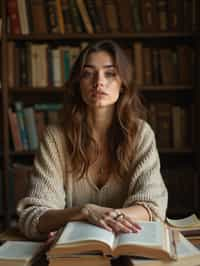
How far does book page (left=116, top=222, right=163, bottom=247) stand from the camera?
3.48 ft

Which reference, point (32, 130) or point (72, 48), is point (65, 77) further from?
point (32, 130)

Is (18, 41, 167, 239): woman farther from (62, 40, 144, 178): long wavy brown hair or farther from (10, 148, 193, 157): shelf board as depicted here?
(10, 148, 193, 157): shelf board

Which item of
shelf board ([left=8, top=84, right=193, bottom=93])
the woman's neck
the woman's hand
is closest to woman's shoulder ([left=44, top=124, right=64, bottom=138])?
the woman's neck

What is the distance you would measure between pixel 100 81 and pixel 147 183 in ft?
1.23

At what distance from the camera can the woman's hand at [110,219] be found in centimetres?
118

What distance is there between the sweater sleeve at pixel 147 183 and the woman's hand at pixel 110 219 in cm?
22

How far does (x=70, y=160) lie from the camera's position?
167 centimetres

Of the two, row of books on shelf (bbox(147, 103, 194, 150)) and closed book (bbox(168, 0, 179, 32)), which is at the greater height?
closed book (bbox(168, 0, 179, 32))

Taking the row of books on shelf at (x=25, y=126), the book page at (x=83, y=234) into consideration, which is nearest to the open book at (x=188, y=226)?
the book page at (x=83, y=234)

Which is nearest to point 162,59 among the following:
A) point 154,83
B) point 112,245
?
point 154,83

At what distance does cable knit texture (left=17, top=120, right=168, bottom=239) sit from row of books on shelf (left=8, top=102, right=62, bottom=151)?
4.20 ft

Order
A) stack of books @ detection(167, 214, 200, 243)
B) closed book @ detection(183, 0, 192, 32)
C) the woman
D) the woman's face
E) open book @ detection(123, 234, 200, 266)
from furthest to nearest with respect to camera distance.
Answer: closed book @ detection(183, 0, 192, 32) < the woman's face < the woman < stack of books @ detection(167, 214, 200, 243) < open book @ detection(123, 234, 200, 266)

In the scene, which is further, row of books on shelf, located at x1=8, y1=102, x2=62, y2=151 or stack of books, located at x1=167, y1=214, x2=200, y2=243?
row of books on shelf, located at x1=8, y1=102, x2=62, y2=151

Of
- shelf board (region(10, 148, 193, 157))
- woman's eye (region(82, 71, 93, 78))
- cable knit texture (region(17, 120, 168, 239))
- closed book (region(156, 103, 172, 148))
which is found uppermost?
woman's eye (region(82, 71, 93, 78))
